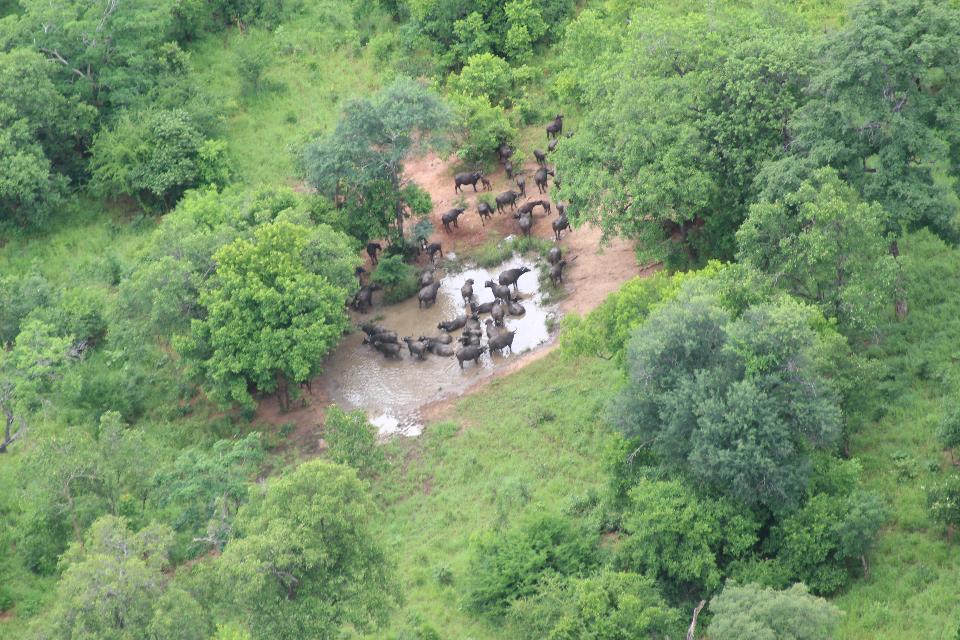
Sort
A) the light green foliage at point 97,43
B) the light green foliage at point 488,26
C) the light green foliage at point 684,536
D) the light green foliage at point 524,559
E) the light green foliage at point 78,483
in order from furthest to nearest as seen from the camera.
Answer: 1. the light green foliage at point 488,26
2. the light green foliage at point 97,43
3. the light green foliage at point 78,483
4. the light green foliage at point 524,559
5. the light green foliage at point 684,536

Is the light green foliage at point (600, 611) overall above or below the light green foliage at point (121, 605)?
below

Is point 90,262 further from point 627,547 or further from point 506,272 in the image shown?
point 627,547

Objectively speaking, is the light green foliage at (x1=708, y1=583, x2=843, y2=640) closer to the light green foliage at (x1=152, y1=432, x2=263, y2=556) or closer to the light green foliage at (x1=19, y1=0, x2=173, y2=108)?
the light green foliage at (x1=152, y1=432, x2=263, y2=556)

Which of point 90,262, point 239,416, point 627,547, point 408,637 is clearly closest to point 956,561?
point 627,547

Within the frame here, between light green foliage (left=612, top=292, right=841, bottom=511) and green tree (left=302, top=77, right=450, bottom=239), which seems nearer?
light green foliage (left=612, top=292, right=841, bottom=511)

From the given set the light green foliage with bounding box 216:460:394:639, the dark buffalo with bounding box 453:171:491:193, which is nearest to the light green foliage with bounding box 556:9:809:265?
the dark buffalo with bounding box 453:171:491:193

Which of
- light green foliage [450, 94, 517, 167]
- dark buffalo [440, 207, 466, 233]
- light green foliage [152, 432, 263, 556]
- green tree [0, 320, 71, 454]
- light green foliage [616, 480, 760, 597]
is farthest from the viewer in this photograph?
light green foliage [450, 94, 517, 167]

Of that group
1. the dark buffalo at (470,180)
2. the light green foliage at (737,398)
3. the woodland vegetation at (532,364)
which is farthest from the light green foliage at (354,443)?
the dark buffalo at (470,180)

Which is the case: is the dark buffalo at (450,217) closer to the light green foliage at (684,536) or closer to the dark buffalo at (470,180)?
the dark buffalo at (470,180)
